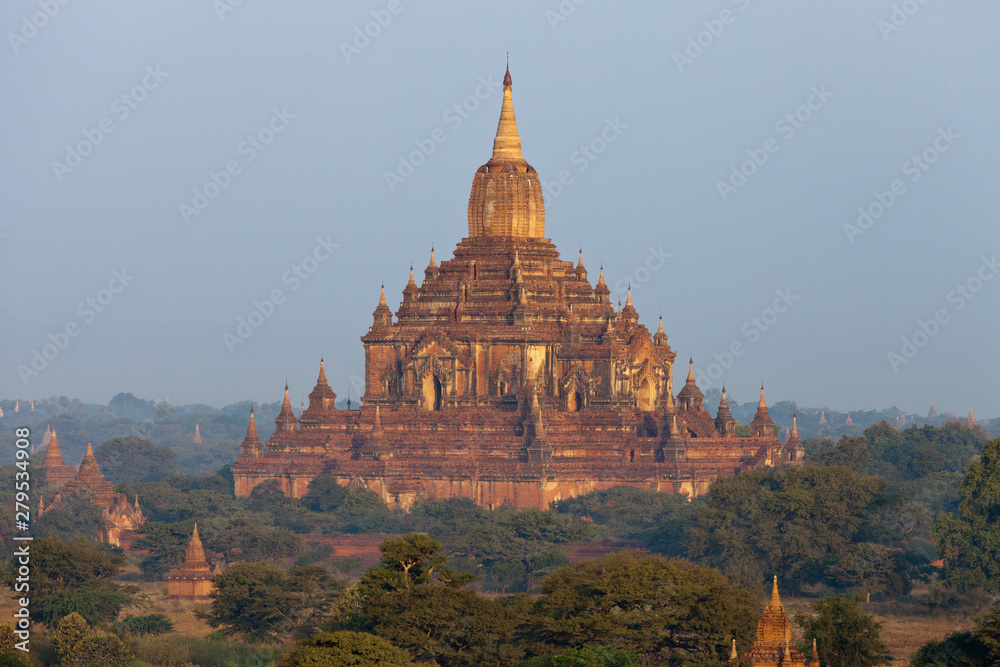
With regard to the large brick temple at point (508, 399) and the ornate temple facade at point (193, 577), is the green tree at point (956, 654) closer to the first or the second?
the ornate temple facade at point (193, 577)

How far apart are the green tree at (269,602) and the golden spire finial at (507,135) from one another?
1458 inches

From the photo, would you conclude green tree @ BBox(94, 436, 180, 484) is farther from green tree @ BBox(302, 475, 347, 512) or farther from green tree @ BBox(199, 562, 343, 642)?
green tree @ BBox(199, 562, 343, 642)

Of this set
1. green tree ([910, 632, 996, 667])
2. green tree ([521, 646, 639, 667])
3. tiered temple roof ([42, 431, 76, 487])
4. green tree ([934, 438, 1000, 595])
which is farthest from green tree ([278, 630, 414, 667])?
tiered temple roof ([42, 431, 76, 487])

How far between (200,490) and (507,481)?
1119 centimetres

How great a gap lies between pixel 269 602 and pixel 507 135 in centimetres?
3916

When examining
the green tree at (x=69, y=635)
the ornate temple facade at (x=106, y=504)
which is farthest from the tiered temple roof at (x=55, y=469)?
the green tree at (x=69, y=635)

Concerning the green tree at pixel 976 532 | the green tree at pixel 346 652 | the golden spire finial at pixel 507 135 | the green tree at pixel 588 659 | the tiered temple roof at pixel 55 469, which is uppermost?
the golden spire finial at pixel 507 135

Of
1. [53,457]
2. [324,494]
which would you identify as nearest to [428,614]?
[324,494]

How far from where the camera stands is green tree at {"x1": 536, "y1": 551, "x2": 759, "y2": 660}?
164 feet

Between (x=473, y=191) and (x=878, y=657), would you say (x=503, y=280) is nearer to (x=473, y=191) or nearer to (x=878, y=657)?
(x=473, y=191)

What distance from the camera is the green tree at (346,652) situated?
45.2 m

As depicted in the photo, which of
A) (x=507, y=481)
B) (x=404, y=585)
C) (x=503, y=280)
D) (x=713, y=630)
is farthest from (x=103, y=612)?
(x=503, y=280)

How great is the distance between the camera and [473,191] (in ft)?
311

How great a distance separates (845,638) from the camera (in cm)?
5006
